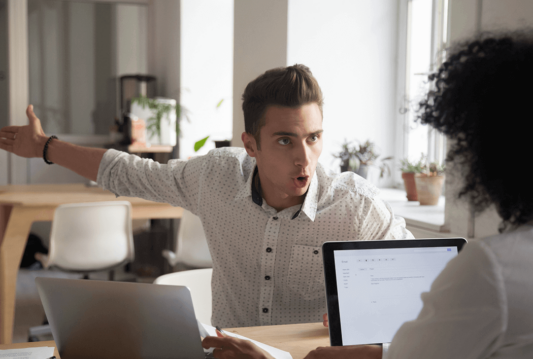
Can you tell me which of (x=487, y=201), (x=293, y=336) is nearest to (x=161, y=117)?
(x=293, y=336)

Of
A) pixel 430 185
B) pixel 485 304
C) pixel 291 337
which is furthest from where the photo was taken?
pixel 430 185

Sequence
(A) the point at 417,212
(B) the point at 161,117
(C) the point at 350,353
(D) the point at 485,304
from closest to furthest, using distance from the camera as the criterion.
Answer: (D) the point at 485,304, (C) the point at 350,353, (A) the point at 417,212, (B) the point at 161,117

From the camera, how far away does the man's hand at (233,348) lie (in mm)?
907

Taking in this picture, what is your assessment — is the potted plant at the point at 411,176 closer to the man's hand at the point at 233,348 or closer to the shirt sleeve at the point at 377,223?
the shirt sleeve at the point at 377,223

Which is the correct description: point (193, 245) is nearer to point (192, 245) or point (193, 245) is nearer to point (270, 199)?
point (192, 245)

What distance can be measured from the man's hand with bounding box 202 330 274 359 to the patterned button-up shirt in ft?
1.61

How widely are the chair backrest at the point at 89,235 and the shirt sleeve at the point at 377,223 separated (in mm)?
1867

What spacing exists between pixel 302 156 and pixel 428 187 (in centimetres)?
104

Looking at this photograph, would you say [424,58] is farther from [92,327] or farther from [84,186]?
[84,186]

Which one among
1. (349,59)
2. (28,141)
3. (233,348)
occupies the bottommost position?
(233,348)

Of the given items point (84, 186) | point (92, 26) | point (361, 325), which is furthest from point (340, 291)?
point (92, 26)

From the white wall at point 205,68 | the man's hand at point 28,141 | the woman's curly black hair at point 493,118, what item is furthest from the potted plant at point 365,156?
the white wall at point 205,68

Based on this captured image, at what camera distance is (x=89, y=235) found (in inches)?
111

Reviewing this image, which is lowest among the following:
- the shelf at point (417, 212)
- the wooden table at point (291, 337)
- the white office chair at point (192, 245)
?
the white office chair at point (192, 245)
